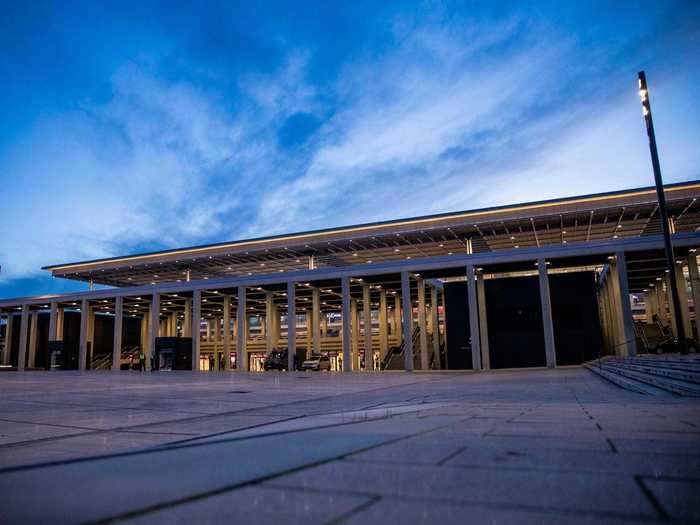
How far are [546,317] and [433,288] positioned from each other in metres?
13.8

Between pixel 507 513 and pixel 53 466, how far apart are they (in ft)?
10.5

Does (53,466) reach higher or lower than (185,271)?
lower

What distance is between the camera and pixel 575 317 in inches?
1340

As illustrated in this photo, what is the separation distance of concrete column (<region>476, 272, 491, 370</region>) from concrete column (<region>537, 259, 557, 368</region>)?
164 inches

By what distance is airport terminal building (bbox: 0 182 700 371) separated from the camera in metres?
33.7

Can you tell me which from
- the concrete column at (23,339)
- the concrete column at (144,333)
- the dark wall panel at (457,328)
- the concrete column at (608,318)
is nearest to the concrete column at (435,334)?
the dark wall panel at (457,328)

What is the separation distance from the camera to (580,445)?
3619 millimetres

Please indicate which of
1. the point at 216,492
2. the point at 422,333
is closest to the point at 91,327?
the point at 422,333

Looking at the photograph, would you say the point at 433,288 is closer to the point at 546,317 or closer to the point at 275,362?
the point at 546,317

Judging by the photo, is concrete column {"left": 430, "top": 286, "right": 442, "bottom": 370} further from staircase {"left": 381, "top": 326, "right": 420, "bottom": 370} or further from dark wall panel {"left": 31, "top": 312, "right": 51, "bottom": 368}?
dark wall panel {"left": 31, "top": 312, "right": 51, "bottom": 368}

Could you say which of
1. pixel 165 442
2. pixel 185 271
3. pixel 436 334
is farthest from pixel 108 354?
pixel 165 442

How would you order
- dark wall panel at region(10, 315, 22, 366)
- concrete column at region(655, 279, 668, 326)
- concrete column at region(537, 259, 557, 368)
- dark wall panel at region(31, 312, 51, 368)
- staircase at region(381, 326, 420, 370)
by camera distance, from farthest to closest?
dark wall panel at region(10, 315, 22, 366)
dark wall panel at region(31, 312, 51, 368)
staircase at region(381, 326, 420, 370)
concrete column at region(655, 279, 668, 326)
concrete column at region(537, 259, 557, 368)

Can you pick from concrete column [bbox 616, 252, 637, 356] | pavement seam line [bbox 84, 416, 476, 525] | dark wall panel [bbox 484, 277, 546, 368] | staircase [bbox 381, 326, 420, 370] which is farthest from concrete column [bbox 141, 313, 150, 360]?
pavement seam line [bbox 84, 416, 476, 525]

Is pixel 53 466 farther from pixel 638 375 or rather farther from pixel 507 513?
pixel 638 375
